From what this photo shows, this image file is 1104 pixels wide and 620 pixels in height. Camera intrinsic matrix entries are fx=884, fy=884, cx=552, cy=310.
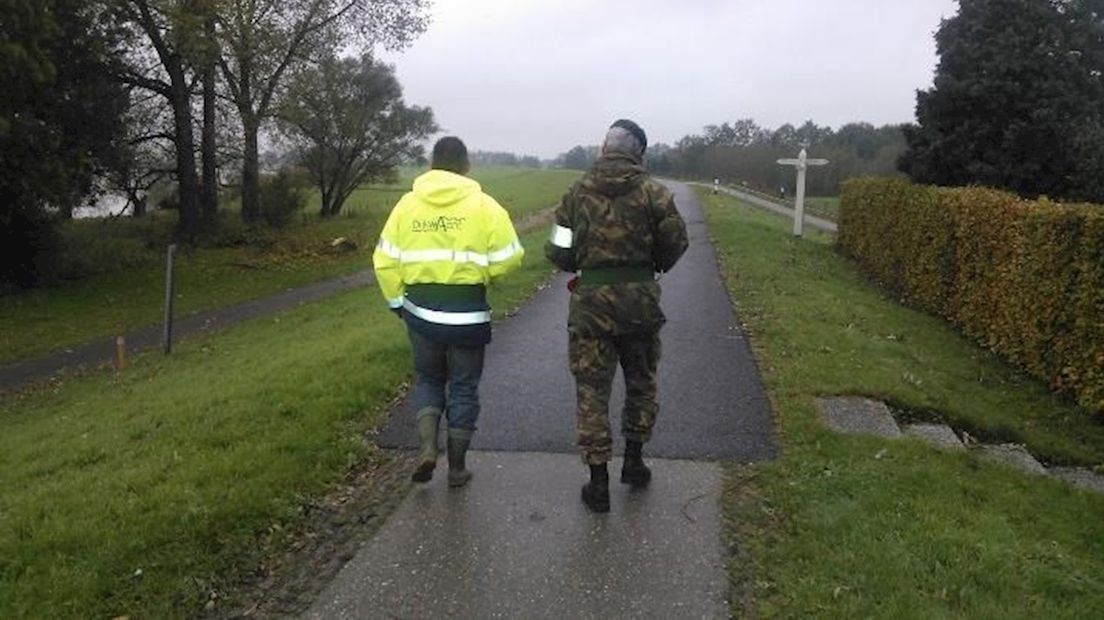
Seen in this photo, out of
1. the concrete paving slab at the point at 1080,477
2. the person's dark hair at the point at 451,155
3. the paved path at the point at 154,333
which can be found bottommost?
the paved path at the point at 154,333

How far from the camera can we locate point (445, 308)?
4922mm

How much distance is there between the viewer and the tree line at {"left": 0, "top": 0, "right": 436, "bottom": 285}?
18.0 m

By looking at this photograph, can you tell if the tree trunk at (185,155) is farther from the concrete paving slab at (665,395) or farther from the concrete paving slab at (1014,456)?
the concrete paving slab at (1014,456)

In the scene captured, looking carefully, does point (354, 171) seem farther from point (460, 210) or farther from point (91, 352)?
point (460, 210)

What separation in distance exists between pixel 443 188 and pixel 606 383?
1.41 m

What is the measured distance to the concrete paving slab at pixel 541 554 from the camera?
3840 mm

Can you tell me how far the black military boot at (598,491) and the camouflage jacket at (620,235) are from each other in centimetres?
76

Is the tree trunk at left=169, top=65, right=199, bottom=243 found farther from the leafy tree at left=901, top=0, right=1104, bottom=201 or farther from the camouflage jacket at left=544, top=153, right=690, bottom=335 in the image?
the camouflage jacket at left=544, top=153, right=690, bottom=335

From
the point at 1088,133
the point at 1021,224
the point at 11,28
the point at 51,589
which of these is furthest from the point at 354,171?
the point at 51,589

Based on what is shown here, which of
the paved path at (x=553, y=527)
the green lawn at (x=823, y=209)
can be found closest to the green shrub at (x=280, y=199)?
the green lawn at (x=823, y=209)

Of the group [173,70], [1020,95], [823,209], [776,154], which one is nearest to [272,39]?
[173,70]

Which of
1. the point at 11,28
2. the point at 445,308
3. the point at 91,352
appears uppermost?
the point at 11,28

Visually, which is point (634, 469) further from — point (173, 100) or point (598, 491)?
point (173, 100)

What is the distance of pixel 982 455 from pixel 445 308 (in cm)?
394
